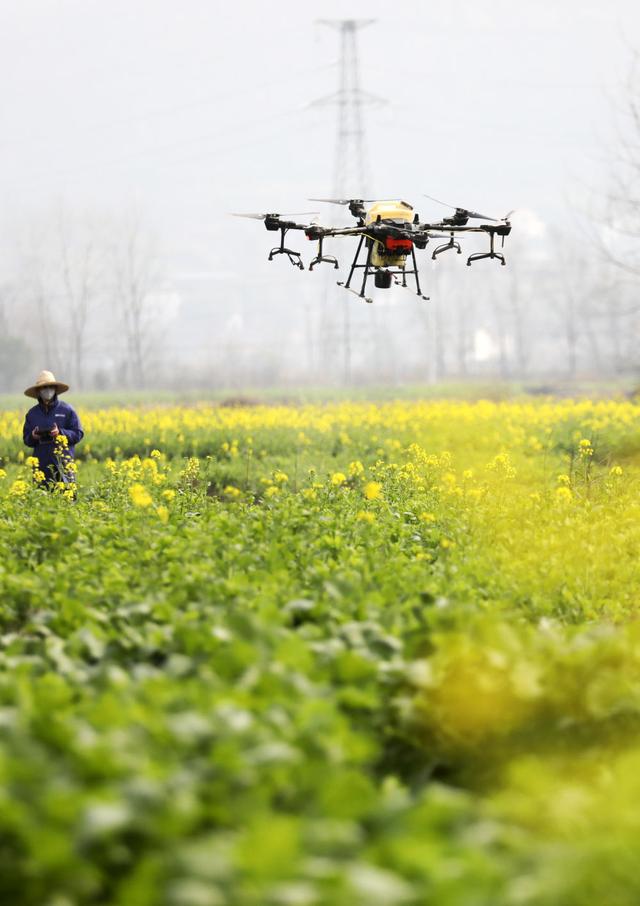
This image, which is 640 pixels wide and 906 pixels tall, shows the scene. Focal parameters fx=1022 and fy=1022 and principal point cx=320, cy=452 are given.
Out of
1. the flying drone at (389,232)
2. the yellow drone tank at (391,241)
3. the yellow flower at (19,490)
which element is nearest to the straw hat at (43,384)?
the yellow flower at (19,490)

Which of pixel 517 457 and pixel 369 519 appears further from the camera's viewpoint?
pixel 517 457

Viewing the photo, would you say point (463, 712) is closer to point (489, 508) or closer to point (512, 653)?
point (512, 653)

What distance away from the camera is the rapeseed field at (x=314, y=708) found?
2350mm

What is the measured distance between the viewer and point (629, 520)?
8.36m

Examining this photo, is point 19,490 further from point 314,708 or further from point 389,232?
point 314,708

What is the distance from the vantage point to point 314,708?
9.91ft

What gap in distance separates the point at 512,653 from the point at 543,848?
122 cm

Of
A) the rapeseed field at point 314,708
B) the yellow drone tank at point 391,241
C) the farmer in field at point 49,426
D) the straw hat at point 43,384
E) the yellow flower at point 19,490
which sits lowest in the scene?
the rapeseed field at point 314,708

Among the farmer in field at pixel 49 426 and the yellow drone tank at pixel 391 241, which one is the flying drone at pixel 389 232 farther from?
the farmer in field at pixel 49 426

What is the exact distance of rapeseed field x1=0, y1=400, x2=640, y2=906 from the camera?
7.71 ft

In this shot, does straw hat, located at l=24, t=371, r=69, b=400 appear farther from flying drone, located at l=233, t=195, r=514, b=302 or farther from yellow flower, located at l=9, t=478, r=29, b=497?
flying drone, located at l=233, t=195, r=514, b=302

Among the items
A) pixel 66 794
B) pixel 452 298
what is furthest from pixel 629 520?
pixel 452 298

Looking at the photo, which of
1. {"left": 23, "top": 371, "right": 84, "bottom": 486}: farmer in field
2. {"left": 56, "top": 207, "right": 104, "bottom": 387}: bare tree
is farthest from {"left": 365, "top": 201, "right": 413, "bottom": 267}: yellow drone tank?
{"left": 56, "top": 207, "right": 104, "bottom": 387}: bare tree

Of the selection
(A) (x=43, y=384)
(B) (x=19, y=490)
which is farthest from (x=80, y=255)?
(B) (x=19, y=490)
